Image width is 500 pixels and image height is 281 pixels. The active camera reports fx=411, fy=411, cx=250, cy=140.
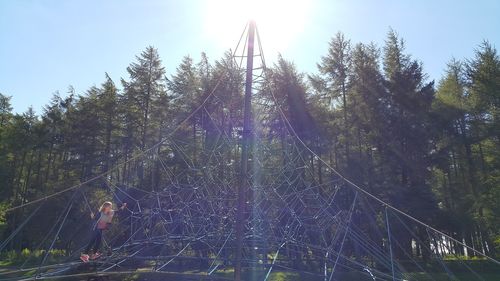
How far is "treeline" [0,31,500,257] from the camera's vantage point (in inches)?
805

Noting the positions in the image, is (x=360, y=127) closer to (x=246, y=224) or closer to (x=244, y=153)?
(x=246, y=224)

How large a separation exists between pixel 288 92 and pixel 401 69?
6563mm

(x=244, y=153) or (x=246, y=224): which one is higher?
(x=244, y=153)

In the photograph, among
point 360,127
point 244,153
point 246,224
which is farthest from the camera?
point 360,127

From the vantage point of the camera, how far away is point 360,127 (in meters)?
22.8

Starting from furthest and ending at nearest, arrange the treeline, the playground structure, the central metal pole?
1. the treeline
2. the playground structure
3. the central metal pole

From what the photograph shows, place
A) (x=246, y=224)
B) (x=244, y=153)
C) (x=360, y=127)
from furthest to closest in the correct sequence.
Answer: (x=360, y=127) < (x=246, y=224) < (x=244, y=153)

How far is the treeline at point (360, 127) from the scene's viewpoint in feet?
67.1

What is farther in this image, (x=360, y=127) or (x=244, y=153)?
(x=360, y=127)

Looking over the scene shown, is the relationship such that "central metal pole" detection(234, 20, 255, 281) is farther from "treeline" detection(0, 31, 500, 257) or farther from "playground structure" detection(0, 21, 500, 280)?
"treeline" detection(0, 31, 500, 257)

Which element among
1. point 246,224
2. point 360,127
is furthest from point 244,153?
point 360,127

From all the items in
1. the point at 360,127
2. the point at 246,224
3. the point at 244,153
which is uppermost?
the point at 360,127

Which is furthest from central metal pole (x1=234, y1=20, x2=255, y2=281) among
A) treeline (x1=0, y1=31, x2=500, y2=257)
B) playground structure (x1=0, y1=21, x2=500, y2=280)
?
treeline (x1=0, y1=31, x2=500, y2=257)

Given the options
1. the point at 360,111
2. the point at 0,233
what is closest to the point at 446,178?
the point at 360,111
